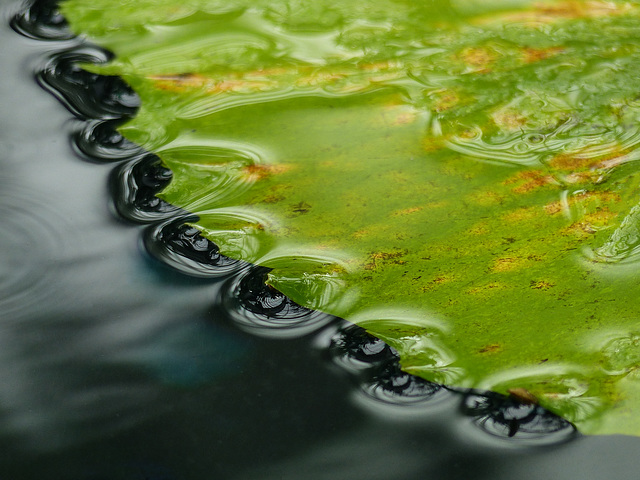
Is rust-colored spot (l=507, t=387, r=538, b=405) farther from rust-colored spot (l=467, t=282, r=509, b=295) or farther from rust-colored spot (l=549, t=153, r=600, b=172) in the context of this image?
rust-colored spot (l=549, t=153, r=600, b=172)

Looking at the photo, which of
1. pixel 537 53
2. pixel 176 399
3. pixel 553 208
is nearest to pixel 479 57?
pixel 537 53

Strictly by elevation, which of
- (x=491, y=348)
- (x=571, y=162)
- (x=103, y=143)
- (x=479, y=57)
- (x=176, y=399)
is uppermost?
(x=479, y=57)

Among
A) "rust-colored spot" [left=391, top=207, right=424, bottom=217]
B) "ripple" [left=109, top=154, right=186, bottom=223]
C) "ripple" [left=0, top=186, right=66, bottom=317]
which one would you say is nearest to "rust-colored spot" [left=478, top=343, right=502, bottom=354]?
"rust-colored spot" [left=391, top=207, right=424, bottom=217]

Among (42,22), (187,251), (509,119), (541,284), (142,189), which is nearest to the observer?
(541,284)

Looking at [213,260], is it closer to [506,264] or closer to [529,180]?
[506,264]

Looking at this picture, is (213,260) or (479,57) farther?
(479,57)

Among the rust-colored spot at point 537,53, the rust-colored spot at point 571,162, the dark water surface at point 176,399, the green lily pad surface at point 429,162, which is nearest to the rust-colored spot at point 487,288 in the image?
the green lily pad surface at point 429,162

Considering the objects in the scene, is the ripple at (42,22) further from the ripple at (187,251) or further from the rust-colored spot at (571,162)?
the rust-colored spot at (571,162)
